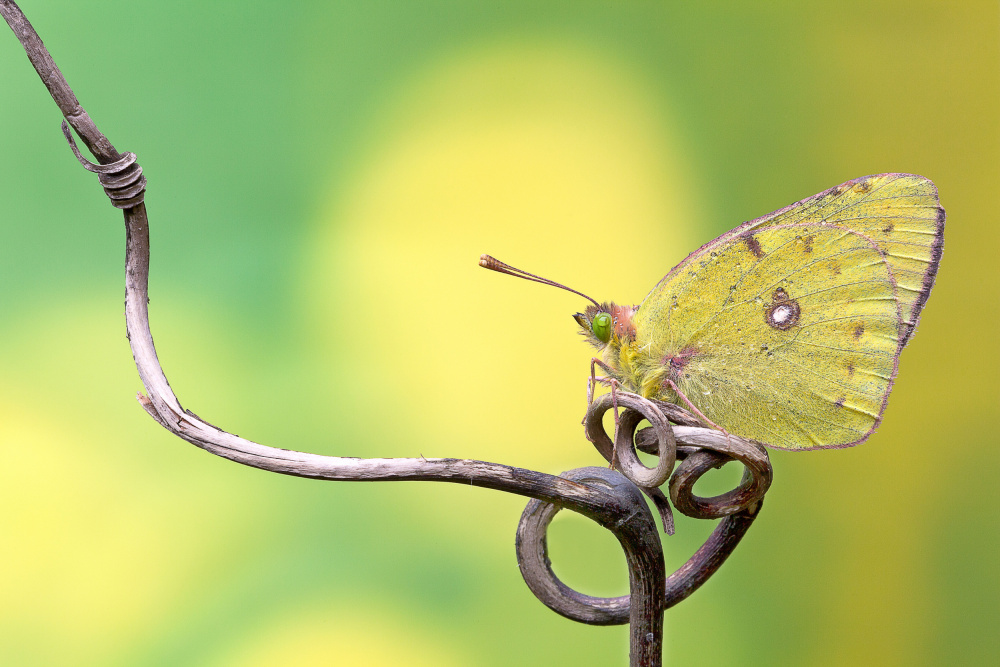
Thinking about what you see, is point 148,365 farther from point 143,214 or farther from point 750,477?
point 750,477

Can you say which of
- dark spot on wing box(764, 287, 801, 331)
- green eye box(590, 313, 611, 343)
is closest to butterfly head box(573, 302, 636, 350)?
green eye box(590, 313, 611, 343)

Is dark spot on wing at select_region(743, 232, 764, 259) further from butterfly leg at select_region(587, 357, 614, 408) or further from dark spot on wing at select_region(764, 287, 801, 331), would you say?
butterfly leg at select_region(587, 357, 614, 408)

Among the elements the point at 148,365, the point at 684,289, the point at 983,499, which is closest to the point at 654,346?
the point at 684,289

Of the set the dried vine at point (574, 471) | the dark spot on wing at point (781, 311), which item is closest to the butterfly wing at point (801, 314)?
the dark spot on wing at point (781, 311)

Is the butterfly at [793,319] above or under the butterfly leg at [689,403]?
above

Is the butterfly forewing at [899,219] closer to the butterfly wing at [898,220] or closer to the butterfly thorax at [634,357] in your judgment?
the butterfly wing at [898,220]

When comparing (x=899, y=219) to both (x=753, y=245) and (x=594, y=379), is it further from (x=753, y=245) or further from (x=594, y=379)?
(x=594, y=379)
